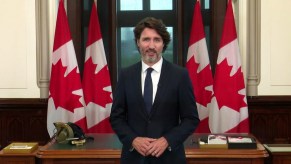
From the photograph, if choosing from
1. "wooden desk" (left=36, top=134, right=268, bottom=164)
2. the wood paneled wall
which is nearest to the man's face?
"wooden desk" (left=36, top=134, right=268, bottom=164)

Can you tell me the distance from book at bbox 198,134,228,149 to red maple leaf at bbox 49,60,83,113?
148 cm

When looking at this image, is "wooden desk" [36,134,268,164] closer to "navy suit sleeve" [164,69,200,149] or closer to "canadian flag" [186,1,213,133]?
"navy suit sleeve" [164,69,200,149]

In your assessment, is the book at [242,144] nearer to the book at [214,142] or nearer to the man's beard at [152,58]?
the book at [214,142]

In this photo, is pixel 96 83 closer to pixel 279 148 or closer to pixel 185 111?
pixel 279 148

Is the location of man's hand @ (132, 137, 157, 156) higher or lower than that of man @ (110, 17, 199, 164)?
lower

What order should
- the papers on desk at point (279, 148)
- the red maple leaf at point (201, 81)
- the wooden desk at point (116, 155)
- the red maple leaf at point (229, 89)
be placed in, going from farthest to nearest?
the red maple leaf at point (201, 81) → the red maple leaf at point (229, 89) → the papers on desk at point (279, 148) → the wooden desk at point (116, 155)

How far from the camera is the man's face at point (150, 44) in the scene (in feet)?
6.04

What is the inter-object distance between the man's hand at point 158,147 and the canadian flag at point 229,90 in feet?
7.31

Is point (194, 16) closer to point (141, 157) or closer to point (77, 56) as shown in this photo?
point (77, 56)

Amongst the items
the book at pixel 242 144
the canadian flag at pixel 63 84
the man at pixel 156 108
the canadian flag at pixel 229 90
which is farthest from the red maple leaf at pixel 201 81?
the man at pixel 156 108

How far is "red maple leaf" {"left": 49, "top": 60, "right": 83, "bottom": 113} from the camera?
4.01 metres

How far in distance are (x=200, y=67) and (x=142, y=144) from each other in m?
2.44

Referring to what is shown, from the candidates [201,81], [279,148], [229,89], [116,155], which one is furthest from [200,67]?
[116,155]

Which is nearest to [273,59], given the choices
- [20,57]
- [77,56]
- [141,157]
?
[77,56]
